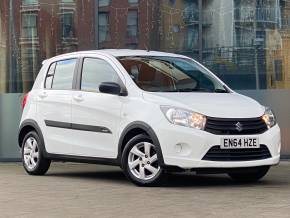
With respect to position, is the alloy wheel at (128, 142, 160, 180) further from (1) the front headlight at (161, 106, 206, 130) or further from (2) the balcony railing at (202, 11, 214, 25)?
(2) the balcony railing at (202, 11, 214, 25)

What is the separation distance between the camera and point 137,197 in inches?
322

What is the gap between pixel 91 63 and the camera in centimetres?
1023

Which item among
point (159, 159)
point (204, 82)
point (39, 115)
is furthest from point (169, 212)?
point (39, 115)

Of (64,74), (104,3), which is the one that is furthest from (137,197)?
(104,3)

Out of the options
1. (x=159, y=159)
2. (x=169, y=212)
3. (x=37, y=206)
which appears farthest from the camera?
(x=159, y=159)

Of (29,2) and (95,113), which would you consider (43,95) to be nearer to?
(95,113)

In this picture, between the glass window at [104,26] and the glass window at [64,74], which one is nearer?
the glass window at [64,74]

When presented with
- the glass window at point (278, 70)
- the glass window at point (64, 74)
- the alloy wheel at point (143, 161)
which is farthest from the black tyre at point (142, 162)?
the glass window at point (278, 70)

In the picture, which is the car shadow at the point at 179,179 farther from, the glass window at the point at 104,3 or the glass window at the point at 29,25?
the glass window at the point at 29,25

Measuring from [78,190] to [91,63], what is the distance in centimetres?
200

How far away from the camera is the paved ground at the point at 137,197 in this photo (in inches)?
281

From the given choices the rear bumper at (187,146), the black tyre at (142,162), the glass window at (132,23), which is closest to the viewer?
the rear bumper at (187,146)

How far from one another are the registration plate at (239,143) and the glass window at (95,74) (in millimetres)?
1705

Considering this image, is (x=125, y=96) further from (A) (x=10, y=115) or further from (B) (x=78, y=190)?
(A) (x=10, y=115)
